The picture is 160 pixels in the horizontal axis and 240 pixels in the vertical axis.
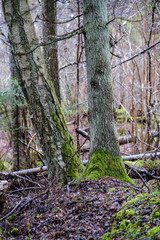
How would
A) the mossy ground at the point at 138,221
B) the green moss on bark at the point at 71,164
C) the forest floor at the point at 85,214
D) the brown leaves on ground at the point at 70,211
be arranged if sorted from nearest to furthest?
1. the mossy ground at the point at 138,221
2. the forest floor at the point at 85,214
3. the brown leaves on ground at the point at 70,211
4. the green moss on bark at the point at 71,164

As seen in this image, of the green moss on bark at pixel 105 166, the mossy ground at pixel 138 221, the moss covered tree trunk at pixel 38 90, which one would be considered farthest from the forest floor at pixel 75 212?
the moss covered tree trunk at pixel 38 90

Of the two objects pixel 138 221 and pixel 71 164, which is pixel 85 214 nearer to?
pixel 138 221

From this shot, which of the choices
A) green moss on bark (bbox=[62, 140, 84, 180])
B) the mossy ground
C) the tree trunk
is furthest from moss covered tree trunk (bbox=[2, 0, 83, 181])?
the tree trunk

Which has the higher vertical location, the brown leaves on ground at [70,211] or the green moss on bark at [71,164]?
the green moss on bark at [71,164]

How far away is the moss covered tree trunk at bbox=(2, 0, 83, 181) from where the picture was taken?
9.75 ft

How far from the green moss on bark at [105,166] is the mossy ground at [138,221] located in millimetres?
1019

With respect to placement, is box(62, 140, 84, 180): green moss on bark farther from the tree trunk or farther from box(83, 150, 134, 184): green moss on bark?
the tree trunk

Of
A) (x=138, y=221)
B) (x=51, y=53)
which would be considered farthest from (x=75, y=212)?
(x=51, y=53)

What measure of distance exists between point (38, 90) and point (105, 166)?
147cm

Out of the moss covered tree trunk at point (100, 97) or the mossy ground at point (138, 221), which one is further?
the moss covered tree trunk at point (100, 97)

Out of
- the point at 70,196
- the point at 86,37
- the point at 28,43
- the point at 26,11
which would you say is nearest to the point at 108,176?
the point at 70,196

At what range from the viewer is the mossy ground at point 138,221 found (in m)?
1.33

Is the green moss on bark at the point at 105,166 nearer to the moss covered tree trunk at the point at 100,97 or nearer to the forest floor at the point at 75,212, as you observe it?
the moss covered tree trunk at the point at 100,97

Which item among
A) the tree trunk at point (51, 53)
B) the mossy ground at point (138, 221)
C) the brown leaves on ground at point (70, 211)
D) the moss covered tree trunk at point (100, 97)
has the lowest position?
the brown leaves on ground at point (70, 211)
